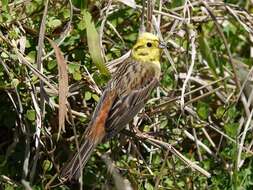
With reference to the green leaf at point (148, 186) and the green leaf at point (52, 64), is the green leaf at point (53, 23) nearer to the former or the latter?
the green leaf at point (52, 64)

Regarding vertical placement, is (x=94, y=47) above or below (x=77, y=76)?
above

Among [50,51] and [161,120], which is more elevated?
[50,51]

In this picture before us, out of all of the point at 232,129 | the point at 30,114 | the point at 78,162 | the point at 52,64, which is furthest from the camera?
the point at 232,129

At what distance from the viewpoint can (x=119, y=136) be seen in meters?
3.90

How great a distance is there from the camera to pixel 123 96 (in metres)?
3.83

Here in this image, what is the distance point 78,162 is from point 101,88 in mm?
491

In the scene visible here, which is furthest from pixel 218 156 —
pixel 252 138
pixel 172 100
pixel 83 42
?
pixel 83 42

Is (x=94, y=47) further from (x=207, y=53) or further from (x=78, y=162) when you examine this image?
(x=207, y=53)

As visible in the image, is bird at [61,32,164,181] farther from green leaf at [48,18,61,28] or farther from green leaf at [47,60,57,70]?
green leaf at [48,18,61,28]

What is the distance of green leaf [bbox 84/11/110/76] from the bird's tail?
0.34m

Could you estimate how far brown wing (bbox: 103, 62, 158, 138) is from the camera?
3615 millimetres

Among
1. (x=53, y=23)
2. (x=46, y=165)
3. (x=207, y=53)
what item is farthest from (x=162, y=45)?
(x=46, y=165)

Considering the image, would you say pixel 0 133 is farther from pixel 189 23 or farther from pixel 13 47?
pixel 189 23

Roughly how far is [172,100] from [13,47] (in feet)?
2.60
